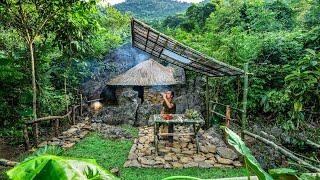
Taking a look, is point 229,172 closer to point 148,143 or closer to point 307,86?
point 148,143

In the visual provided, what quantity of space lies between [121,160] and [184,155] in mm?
1531

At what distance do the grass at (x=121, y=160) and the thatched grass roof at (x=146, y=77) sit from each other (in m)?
6.90

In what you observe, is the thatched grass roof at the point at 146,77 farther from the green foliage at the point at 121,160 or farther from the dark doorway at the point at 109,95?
the green foliage at the point at 121,160

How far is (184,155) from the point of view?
22.8 feet

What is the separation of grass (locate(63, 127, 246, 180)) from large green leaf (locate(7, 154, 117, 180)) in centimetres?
409

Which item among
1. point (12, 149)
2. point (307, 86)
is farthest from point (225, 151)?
point (12, 149)

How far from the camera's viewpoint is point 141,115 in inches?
449

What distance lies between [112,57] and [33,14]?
1048 centimetres

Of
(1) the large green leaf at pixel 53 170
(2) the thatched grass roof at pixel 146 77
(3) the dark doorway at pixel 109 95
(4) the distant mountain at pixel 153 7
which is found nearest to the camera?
(1) the large green leaf at pixel 53 170

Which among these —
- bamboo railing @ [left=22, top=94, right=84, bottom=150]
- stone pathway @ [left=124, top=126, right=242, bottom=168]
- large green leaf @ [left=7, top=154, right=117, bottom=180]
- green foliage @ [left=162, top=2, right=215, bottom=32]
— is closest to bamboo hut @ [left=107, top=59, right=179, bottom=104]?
bamboo railing @ [left=22, top=94, right=84, bottom=150]

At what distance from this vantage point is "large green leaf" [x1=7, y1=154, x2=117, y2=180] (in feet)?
1.86

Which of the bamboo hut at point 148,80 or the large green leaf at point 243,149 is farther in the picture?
the bamboo hut at point 148,80

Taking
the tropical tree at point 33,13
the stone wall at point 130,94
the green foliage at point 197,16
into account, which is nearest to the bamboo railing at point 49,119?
the tropical tree at point 33,13

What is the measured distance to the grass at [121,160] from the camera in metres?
5.71
